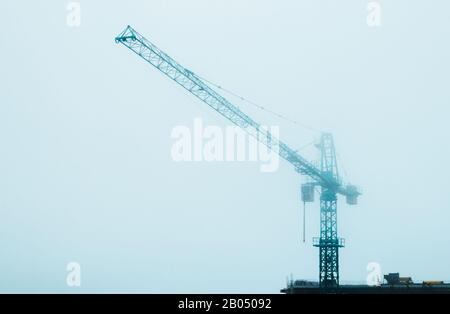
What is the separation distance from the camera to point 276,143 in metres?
98.3

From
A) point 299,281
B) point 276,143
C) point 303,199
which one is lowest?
point 299,281
